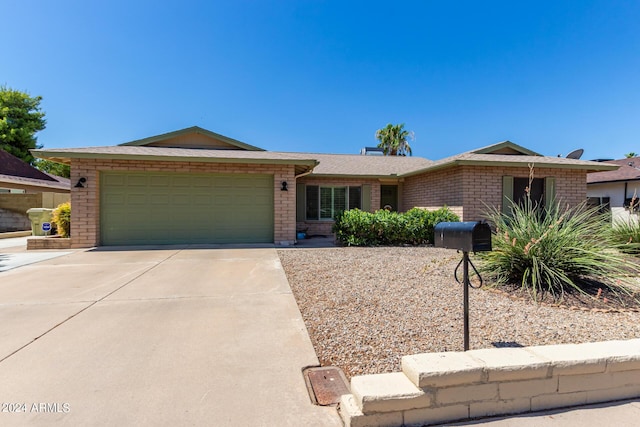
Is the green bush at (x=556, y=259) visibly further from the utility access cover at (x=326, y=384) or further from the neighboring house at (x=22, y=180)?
the neighboring house at (x=22, y=180)

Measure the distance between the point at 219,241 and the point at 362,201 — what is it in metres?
6.54

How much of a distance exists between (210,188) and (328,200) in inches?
210

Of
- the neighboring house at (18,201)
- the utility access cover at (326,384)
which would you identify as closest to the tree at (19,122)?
the neighboring house at (18,201)

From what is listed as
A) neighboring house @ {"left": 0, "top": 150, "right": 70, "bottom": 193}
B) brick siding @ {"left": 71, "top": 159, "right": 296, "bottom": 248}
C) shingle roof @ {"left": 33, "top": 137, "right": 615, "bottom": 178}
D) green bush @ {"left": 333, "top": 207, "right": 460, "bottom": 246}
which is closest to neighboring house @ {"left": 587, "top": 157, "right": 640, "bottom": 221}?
shingle roof @ {"left": 33, "top": 137, "right": 615, "bottom": 178}

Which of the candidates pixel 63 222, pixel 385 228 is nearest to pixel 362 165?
pixel 385 228

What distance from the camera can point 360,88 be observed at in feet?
51.6

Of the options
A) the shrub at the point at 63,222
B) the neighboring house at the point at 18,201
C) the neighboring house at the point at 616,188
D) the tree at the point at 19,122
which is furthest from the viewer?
the tree at the point at 19,122

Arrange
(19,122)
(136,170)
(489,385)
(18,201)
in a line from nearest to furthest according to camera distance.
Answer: (489,385) → (136,170) → (18,201) → (19,122)

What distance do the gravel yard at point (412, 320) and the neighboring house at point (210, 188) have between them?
4.86m

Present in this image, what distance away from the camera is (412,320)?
11.4 feet

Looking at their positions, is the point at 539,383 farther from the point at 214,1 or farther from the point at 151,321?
the point at 214,1

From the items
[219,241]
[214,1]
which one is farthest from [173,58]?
[219,241]

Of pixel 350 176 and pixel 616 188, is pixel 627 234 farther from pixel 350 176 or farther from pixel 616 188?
pixel 616 188

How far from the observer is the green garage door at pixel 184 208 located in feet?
30.5
